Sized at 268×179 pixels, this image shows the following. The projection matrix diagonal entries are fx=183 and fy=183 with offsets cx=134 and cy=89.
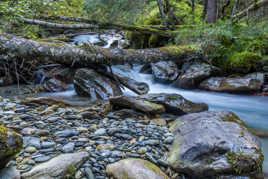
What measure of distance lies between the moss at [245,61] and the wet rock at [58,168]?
22.0 feet

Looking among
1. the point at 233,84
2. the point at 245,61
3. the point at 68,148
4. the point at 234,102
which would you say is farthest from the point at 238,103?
the point at 68,148

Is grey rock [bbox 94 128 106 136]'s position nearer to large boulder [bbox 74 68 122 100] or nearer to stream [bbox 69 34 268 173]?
large boulder [bbox 74 68 122 100]

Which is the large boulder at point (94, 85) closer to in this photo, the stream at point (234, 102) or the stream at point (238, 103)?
the stream at point (234, 102)

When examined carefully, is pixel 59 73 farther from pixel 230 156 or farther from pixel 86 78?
pixel 230 156

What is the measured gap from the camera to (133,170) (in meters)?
1.92

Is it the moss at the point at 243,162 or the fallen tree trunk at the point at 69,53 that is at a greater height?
the fallen tree trunk at the point at 69,53

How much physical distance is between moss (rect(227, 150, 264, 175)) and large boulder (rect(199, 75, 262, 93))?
15.9 ft

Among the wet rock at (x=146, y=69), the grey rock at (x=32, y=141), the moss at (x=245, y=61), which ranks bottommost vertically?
the grey rock at (x=32, y=141)

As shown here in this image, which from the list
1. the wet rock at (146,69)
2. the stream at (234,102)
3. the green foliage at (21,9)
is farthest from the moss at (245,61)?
the green foliage at (21,9)

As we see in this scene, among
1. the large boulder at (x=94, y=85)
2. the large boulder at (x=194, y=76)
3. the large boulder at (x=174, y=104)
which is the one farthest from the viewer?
the large boulder at (x=194, y=76)

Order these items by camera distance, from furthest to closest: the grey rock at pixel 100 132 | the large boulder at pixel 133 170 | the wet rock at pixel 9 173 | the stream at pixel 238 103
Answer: the stream at pixel 238 103 < the grey rock at pixel 100 132 < the large boulder at pixel 133 170 < the wet rock at pixel 9 173

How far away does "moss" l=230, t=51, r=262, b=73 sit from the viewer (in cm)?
667

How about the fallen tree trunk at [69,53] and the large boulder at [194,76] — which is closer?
the fallen tree trunk at [69,53]

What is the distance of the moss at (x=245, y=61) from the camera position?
6672mm
